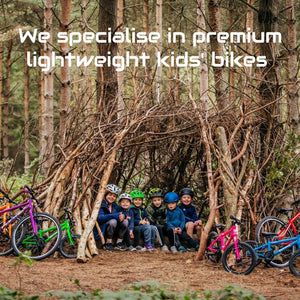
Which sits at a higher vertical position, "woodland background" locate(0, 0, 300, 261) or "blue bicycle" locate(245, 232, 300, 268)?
"woodland background" locate(0, 0, 300, 261)

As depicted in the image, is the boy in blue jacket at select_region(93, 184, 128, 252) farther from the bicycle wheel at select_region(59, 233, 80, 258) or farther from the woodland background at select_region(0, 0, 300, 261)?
the bicycle wheel at select_region(59, 233, 80, 258)

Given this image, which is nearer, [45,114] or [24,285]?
[24,285]

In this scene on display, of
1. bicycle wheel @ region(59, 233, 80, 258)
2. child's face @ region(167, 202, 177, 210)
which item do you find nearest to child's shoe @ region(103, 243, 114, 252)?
bicycle wheel @ region(59, 233, 80, 258)

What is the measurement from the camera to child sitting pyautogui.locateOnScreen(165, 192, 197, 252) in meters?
8.08

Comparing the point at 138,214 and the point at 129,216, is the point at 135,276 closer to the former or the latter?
the point at 129,216

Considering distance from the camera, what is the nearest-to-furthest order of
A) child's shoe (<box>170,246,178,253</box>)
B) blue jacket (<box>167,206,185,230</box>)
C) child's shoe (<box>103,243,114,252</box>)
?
child's shoe (<box>103,243,114,252</box>) < child's shoe (<box>170,246,178,253</box>) < blue jacket (<box>167,206,185,230</box>)

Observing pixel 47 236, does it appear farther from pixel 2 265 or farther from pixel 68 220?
pixel 2 265

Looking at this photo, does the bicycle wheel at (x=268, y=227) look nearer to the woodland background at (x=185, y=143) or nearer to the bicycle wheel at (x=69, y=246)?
the woodland background at (x=185, y=143)

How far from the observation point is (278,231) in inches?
281

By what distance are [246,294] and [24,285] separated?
225 cm

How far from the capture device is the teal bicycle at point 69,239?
7.15m

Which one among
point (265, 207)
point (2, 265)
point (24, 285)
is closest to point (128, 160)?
point (265, 207)

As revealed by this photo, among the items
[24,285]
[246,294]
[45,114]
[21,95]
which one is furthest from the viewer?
[21,95]

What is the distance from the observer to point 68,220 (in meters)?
7.34
